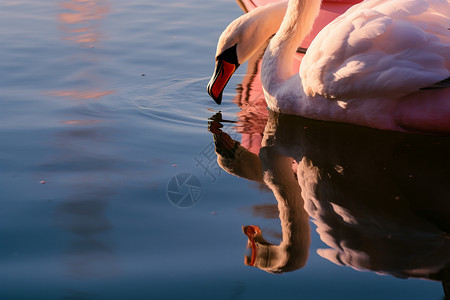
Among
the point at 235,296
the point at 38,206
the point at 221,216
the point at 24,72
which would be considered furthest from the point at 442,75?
the point at 24,72

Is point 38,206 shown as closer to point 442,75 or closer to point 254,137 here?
point 254,137

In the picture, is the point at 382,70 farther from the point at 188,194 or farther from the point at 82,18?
the point at 82,18

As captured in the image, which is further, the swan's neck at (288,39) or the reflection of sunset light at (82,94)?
→ the reflection of sunset light at (82,94)

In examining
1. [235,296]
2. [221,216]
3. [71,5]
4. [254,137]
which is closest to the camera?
[235,296]

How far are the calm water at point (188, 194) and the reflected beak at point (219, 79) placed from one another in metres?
0.11

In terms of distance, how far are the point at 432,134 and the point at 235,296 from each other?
1.88 meters

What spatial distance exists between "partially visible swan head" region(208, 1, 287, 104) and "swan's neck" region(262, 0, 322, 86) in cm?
17

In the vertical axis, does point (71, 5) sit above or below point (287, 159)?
below

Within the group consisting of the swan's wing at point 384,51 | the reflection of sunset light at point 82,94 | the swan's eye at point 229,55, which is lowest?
the reflection of sunset light at point 82,94

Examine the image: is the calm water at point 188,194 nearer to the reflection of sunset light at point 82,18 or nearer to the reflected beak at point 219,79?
the reflected beak at point 219,79

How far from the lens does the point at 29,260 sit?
263cm

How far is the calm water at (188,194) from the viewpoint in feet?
8.18

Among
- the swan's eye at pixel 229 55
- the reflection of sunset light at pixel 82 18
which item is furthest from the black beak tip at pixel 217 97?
the reflection of sunset light at pixel 82 18

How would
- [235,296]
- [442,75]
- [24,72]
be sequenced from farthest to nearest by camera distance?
1. [24,72]
2. [442,75]
3. [235,296]
